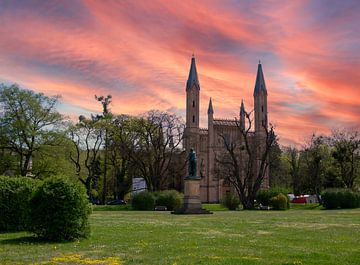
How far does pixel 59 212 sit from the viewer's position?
13430 mm

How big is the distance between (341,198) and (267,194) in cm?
684

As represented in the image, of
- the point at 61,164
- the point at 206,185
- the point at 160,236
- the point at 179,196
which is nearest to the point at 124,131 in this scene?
the point at 61,164

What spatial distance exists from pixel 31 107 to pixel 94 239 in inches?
1333

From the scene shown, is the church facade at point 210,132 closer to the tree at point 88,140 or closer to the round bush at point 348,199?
the tree at point 88,140

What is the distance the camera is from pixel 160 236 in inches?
574

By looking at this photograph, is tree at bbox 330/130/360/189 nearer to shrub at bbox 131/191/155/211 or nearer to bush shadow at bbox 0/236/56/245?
shrub at bbox 131/191/155/211

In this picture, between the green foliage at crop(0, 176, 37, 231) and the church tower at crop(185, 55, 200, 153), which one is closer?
the green foliage at crop(0, 176, 37, 231)

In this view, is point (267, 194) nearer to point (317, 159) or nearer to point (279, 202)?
point (279, 202)

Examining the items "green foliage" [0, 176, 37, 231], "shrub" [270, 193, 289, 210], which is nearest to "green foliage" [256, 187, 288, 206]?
"shrub" [270, 193, 289, 210]

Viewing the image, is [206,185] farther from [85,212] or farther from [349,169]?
[85,212]

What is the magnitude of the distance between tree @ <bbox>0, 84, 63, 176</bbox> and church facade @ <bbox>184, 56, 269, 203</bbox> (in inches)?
1584

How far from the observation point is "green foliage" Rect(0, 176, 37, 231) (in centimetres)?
1611

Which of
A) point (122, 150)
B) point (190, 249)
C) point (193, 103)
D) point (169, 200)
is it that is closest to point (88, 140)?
point (122, 150)

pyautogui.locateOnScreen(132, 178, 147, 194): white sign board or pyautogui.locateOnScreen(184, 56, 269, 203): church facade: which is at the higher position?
pyautogui.locateOnScreen(184, 56, 269, 203): church facade
